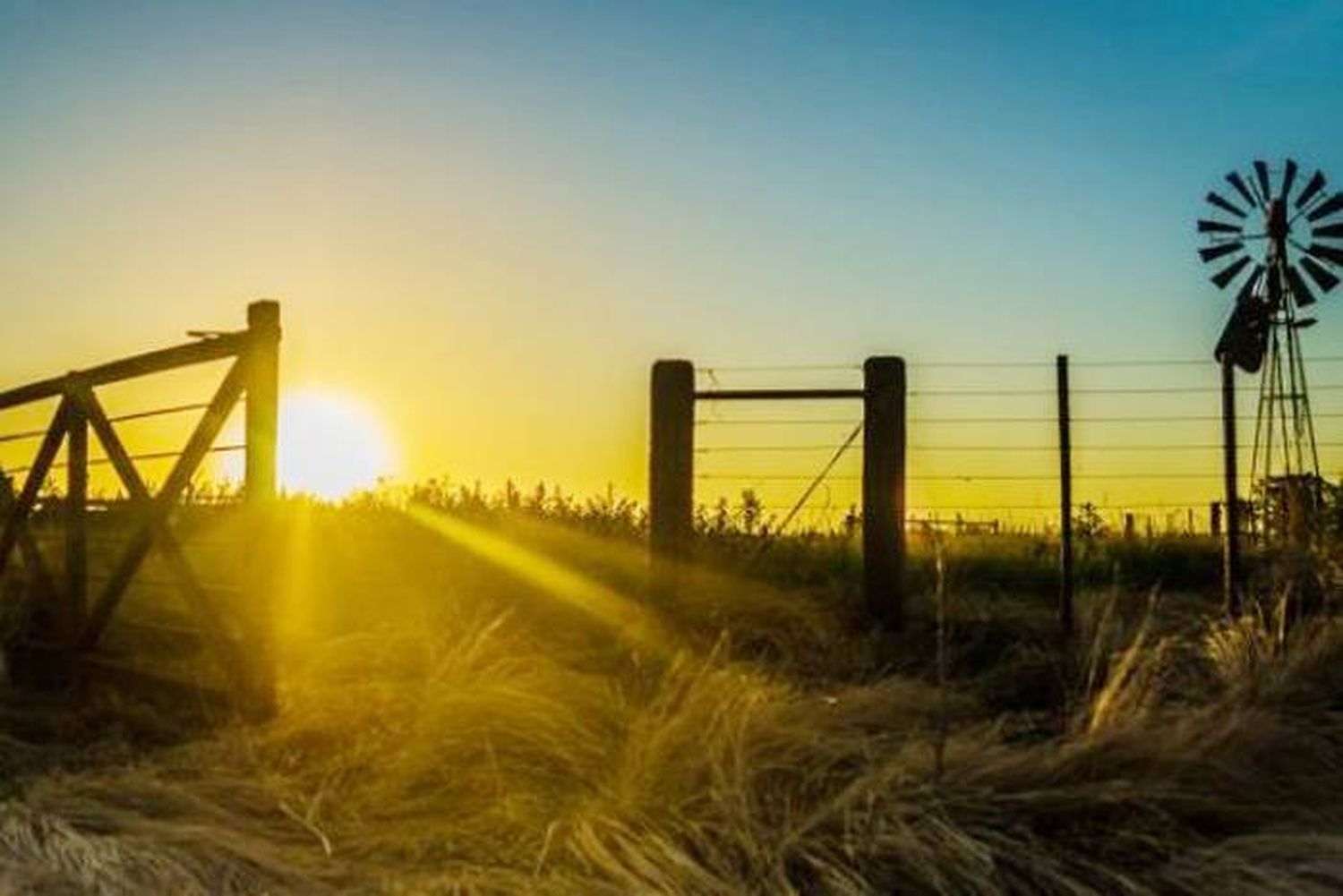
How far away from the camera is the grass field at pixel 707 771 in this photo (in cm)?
428

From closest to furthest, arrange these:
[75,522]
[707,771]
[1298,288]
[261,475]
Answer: [707,771], [261,475], [75,522], [1298,288]

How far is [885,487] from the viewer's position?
32.6ft

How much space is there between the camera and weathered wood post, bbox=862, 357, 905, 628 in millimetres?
9898

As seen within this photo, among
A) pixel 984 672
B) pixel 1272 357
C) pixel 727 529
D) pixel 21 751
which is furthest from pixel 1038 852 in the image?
pixel 1272 357

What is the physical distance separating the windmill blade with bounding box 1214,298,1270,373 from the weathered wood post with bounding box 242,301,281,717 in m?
6.48

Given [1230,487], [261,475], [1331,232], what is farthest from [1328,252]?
[261,475]

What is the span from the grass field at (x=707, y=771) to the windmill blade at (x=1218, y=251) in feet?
26.7

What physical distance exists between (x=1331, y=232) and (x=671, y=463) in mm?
9080

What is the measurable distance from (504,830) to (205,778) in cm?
161

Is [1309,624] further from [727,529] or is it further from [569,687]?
[727,529]

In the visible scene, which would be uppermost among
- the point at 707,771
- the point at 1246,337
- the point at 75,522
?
the point at 1246,337

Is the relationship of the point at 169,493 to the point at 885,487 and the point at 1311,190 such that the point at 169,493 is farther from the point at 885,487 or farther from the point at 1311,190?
the point at 1311,190

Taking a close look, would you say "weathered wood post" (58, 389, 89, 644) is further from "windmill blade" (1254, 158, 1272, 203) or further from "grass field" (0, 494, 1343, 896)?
"windmill blade" (1254, 158, 1272, 203)

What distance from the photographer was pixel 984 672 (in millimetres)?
7988
